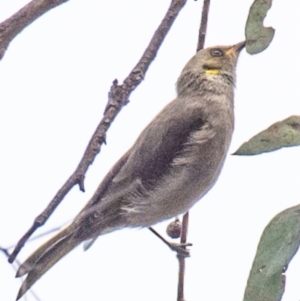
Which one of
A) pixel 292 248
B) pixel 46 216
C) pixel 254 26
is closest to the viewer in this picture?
pixel 46 216

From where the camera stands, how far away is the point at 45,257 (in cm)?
270

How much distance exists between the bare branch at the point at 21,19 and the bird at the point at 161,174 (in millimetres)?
873

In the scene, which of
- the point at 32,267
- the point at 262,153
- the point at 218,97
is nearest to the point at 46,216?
the point at 262,153

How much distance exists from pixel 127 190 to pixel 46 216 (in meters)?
1.41

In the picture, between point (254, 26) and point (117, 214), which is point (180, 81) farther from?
point (254, 26)

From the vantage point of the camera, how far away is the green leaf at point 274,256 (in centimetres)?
184

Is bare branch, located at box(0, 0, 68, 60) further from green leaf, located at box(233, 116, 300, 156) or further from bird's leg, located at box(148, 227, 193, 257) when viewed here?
bird's leg, located at box(148, 227, 193, 257)

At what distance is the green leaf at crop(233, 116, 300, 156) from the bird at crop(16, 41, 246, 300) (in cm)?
105

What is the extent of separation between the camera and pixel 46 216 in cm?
169

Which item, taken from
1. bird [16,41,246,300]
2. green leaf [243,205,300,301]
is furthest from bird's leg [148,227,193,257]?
green leaf [243,205,300,301]

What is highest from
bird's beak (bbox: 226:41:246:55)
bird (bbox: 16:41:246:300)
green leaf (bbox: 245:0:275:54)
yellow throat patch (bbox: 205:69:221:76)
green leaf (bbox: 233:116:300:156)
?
bird's beak (bbox: 226:41:246:55)

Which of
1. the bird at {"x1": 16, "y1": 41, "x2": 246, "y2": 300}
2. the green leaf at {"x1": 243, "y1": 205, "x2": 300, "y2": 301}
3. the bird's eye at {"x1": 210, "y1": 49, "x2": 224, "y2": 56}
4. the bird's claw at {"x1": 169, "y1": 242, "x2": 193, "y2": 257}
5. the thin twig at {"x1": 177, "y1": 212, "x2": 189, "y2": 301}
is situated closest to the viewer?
the green leaf at {"x1": 243, "y1": 205, "x2": 300, "y2": 301}

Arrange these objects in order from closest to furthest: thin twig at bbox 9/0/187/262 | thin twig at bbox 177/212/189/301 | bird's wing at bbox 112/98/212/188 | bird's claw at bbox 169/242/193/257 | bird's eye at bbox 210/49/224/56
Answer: thin twig at bbox 9/0/187/262 < thin twig at bbox 177/212/189/301 < bird's claw at bbox 169/242/193/257 < bird's wing at bbox 112/98/212/188 < bird's eye at bbox 210/49/224/56

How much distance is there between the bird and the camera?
9.66 feet
